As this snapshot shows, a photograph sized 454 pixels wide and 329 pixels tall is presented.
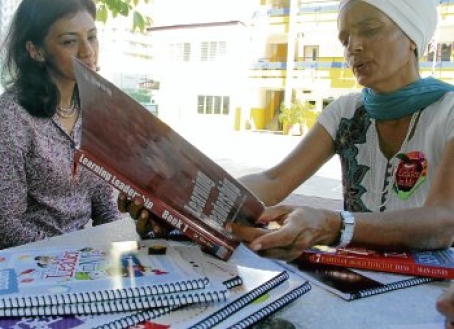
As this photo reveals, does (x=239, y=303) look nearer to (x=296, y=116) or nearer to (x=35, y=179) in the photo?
(x=35, y=179)

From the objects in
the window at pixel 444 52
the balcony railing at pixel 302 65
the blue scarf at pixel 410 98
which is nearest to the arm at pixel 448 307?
the blue scarf at pixel 410 98

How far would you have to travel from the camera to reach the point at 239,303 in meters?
0.64

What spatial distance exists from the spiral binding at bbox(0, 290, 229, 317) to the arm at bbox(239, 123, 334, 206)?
79 cm

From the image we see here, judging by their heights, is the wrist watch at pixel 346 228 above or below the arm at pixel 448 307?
above

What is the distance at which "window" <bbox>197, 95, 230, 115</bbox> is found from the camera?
18.2 metres

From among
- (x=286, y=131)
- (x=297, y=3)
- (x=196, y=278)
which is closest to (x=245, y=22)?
(x=297, y=3)

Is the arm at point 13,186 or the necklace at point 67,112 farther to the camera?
the necklace at point 67,112

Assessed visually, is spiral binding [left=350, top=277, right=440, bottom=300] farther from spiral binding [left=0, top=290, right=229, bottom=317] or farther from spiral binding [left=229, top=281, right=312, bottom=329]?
spiral binding [left=0, top=290, right=229, bottom=317]

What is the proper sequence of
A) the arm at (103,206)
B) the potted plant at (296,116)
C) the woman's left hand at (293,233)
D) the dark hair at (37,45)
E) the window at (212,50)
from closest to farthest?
the woman's left hand at (293,233), the dark hair at (37,45), the arm at (103,206), the potted plant at (296,116), the window at (212,50)

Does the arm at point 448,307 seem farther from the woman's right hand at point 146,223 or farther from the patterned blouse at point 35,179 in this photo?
the patterned blouse at point 35,179

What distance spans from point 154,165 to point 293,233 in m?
0.26

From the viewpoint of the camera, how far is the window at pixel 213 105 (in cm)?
1820

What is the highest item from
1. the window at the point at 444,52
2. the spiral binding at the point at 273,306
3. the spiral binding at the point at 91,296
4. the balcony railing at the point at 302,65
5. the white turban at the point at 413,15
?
the window at the point at 444,52

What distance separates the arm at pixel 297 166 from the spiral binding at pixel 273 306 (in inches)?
25.4
